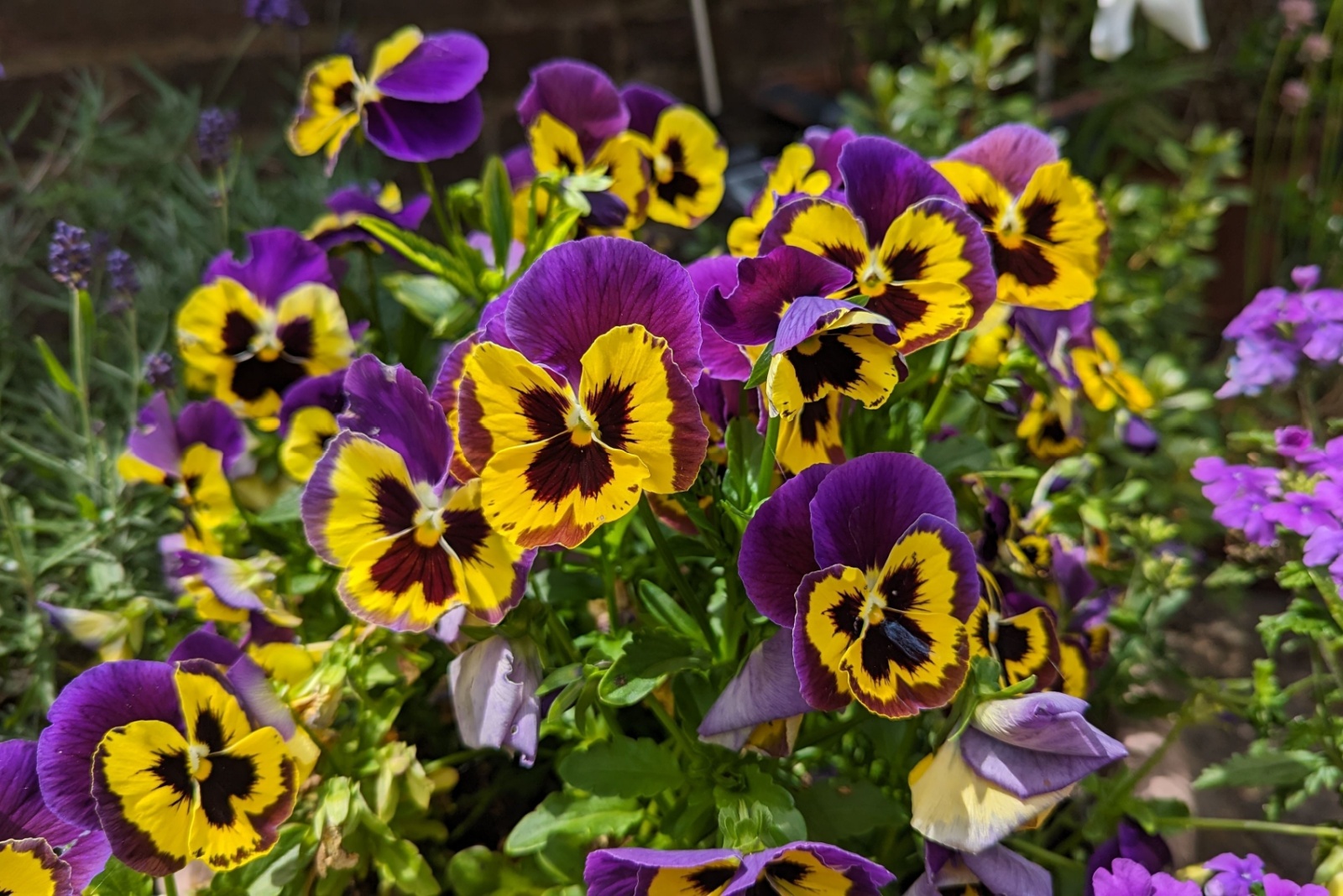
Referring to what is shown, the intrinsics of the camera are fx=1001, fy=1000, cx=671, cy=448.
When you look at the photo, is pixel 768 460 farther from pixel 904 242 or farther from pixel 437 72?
pixel 437 72

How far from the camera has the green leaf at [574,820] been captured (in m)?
0.67

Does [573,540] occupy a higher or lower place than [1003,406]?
higher

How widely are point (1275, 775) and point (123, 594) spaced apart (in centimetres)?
93

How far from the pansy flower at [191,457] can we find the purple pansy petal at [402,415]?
30cm

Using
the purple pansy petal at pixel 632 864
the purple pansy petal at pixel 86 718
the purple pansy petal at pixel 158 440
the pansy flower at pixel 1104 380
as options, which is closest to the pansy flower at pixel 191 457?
the purple pansy petal at pixel 158 440

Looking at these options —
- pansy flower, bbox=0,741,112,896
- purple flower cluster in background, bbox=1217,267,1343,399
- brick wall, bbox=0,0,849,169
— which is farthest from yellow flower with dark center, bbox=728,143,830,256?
brick wall, bbox=0,0,849,169

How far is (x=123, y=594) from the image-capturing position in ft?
2.82

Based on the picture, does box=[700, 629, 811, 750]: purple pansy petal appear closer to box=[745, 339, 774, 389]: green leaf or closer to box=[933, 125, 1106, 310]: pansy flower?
box=[745, 339, 774, 389]: green leaf

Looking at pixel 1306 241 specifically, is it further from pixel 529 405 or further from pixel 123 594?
pixel 123 594

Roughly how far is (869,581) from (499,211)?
0.40m

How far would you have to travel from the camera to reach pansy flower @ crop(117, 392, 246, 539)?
0.83m

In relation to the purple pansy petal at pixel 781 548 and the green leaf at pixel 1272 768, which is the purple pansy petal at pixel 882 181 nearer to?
the purple pansy petal at pixel 781 548

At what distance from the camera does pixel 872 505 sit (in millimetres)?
560

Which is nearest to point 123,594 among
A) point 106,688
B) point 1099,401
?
point 106,688
